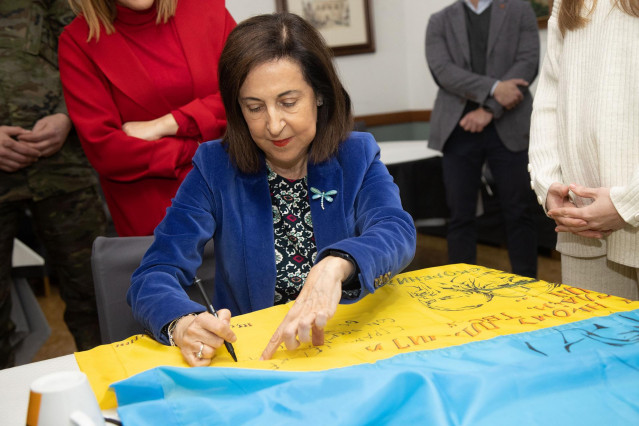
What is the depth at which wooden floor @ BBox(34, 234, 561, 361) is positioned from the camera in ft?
12.4

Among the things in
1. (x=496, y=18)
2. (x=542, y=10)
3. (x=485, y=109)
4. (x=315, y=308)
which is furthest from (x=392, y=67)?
(x=315, y=308)

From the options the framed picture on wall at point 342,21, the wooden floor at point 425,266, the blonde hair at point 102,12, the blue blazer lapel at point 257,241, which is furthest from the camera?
the framed picture on wall at point 342,21

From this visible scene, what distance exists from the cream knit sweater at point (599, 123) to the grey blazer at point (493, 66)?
1.58 m

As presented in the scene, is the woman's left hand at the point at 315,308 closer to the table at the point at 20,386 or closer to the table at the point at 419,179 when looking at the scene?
the table at the point at 20,386

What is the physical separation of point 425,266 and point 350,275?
11.2ft

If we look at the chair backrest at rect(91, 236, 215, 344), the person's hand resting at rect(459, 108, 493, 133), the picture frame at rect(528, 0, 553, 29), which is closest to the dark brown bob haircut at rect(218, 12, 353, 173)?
the chair backrest at rect(91, 236, 215, 344)

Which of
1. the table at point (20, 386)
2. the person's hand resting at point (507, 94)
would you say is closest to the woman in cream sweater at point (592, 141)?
the table at point (20, 386)

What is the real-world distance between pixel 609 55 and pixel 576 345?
2.65 feet

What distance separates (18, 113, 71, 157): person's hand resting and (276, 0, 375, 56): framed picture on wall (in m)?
3.55

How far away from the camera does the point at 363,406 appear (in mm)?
874

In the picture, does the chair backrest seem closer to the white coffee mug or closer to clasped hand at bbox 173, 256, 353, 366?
clasped hand at bbox 173, 256, 353, 366

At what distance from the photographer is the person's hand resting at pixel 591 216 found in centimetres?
148

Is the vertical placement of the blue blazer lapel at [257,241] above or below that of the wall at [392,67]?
below

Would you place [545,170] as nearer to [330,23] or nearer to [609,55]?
[609,55]
